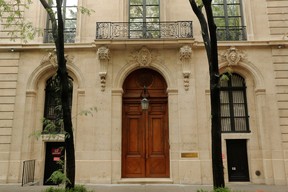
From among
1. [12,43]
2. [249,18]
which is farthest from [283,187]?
[12,43]

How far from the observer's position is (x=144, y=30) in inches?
515

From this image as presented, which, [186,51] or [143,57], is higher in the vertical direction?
[186,51]

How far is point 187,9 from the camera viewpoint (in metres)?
13.3

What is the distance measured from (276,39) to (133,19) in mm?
7587

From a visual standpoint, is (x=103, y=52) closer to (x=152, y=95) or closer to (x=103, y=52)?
(x=103, y=52)

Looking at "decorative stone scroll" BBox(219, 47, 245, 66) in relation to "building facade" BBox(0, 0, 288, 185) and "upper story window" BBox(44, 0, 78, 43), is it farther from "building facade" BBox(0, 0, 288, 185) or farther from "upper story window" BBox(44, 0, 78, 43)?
"upper story window" BBox(44, 0, 78, 43)

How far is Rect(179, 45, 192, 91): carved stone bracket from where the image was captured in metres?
12.4

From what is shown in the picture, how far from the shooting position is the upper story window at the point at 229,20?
13.2 m

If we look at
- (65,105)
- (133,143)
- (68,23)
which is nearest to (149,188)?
(133,143)

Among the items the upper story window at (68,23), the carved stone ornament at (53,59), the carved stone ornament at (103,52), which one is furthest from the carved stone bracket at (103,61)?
the upper story window at (68,23)

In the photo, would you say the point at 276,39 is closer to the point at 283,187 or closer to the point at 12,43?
the point at 283,187

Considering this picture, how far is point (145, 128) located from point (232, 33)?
690 centimetres

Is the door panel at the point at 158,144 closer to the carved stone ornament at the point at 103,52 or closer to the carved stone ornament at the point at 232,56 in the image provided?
the carved stone ornament at the point at 103,52

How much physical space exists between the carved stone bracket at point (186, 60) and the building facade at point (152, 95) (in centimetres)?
5
